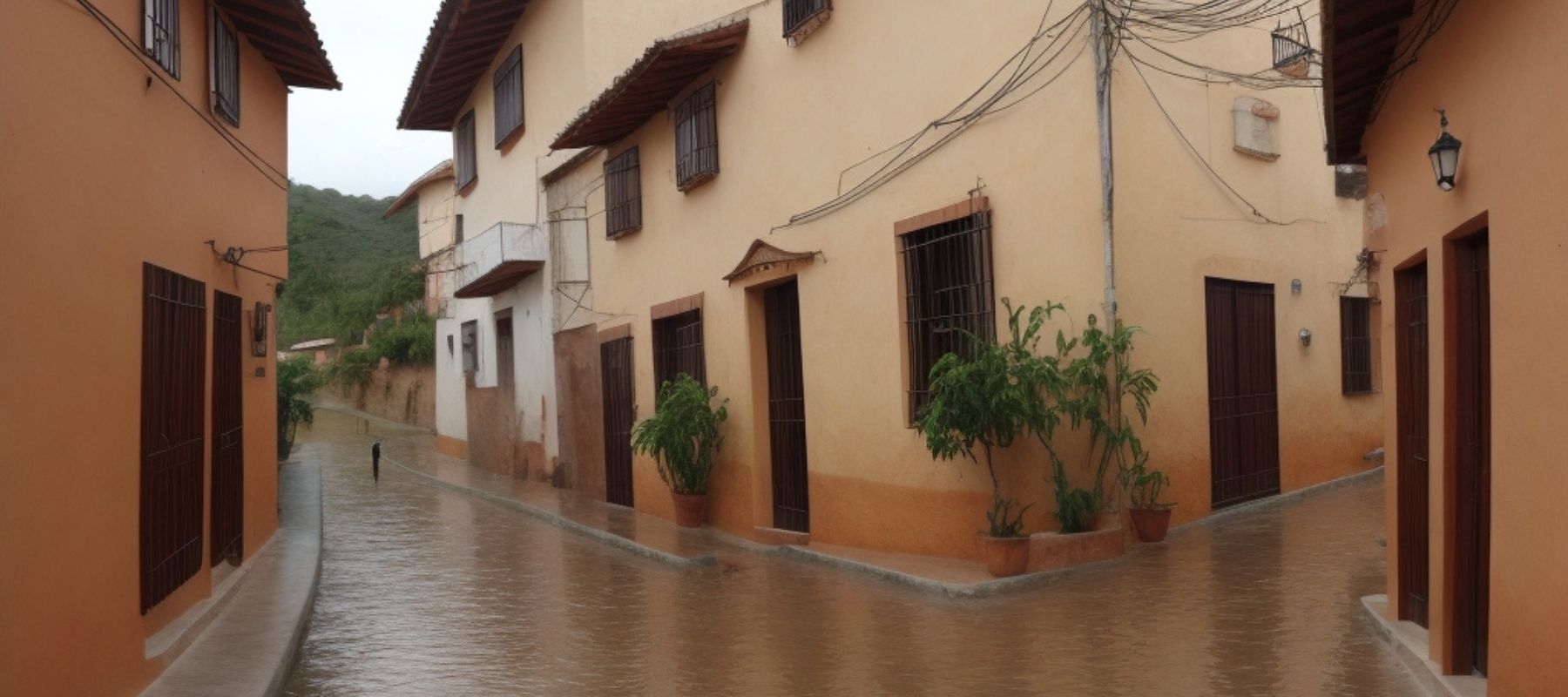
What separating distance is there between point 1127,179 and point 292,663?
7255mm

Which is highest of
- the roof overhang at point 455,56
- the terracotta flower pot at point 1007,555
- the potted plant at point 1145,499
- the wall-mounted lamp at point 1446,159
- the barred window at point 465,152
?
the roof overhang at point 455,56

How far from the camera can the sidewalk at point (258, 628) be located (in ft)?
26.2

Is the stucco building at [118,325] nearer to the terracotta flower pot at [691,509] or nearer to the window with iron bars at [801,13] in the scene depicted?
the window with iron bars at [801,13]

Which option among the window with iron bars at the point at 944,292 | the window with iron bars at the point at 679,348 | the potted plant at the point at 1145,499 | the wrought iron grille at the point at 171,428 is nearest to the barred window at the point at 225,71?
the wrought iron grille at the point at 171,428

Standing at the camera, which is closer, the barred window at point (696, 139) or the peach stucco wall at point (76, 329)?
the peach stucco wall at point (76, 329)

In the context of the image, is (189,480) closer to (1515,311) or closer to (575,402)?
(1515,311)

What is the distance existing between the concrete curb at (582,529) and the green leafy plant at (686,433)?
1.16 meters

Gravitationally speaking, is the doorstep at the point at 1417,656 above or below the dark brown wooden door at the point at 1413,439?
below

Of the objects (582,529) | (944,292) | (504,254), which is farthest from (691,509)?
(504,254)

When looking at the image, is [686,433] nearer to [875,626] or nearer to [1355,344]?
[875,626]

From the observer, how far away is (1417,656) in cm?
731

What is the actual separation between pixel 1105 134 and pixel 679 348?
860cm

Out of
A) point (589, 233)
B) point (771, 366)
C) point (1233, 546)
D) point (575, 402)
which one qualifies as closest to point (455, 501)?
point (575, 402)

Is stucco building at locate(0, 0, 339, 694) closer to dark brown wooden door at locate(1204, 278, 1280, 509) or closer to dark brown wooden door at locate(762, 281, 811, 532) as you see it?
dark brown wooden door at locate(762, 281, 811, 532)
